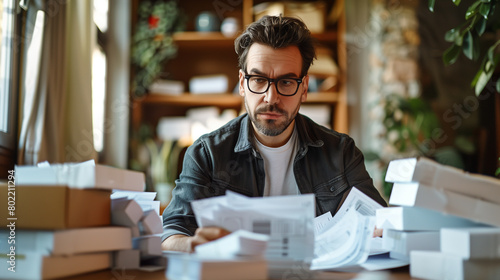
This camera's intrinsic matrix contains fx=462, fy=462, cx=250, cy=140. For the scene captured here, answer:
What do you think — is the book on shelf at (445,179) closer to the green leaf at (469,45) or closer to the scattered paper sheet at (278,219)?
the scattered paper sheet at (278,219)

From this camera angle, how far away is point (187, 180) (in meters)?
1.39

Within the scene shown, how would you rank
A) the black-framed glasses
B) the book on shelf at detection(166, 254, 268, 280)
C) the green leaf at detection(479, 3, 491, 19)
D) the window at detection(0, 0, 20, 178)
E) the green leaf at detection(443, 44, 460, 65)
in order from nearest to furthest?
1. the book on shelf at detection(166, 254, 268, 280)
2. the green leaf at detection(479, 3, 491, 19)
3. the green leaf at detection(443, 44, 460, 65)
4. the black-framed glasses
5. the window at detection(0, 0, 20, 178)

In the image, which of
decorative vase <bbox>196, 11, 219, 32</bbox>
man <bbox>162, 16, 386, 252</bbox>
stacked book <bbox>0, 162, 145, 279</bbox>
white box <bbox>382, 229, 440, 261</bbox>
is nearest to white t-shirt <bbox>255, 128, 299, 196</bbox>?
man <bbox>162, 16, 386, 252</bbox>

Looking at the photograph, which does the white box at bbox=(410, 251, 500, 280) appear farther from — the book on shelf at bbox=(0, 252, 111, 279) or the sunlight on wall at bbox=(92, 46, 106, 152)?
the sunlight on wall at bbox=(92, 46, 106, 152)

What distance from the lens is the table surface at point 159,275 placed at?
2.60 ft

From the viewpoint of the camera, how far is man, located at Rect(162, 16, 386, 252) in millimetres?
1397

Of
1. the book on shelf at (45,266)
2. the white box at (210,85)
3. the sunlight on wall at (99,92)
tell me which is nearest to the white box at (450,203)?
the book on shelf at (45,266)

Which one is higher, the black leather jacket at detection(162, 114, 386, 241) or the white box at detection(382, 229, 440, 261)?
the black leather jacket at detection(162, 114, 386, 241)

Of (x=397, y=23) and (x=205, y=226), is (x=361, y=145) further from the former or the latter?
(x=205, y=226)

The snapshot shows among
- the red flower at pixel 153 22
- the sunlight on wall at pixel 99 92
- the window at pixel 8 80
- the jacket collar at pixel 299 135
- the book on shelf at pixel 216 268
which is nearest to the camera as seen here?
the book on shelf at pixel 216 268

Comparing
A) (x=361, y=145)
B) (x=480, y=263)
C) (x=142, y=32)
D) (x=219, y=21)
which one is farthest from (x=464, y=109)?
(x=480, y=263)

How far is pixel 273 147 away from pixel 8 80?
1.06m

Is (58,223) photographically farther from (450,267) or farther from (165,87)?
(165,87)

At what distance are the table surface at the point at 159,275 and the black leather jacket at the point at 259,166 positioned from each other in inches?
20.6
